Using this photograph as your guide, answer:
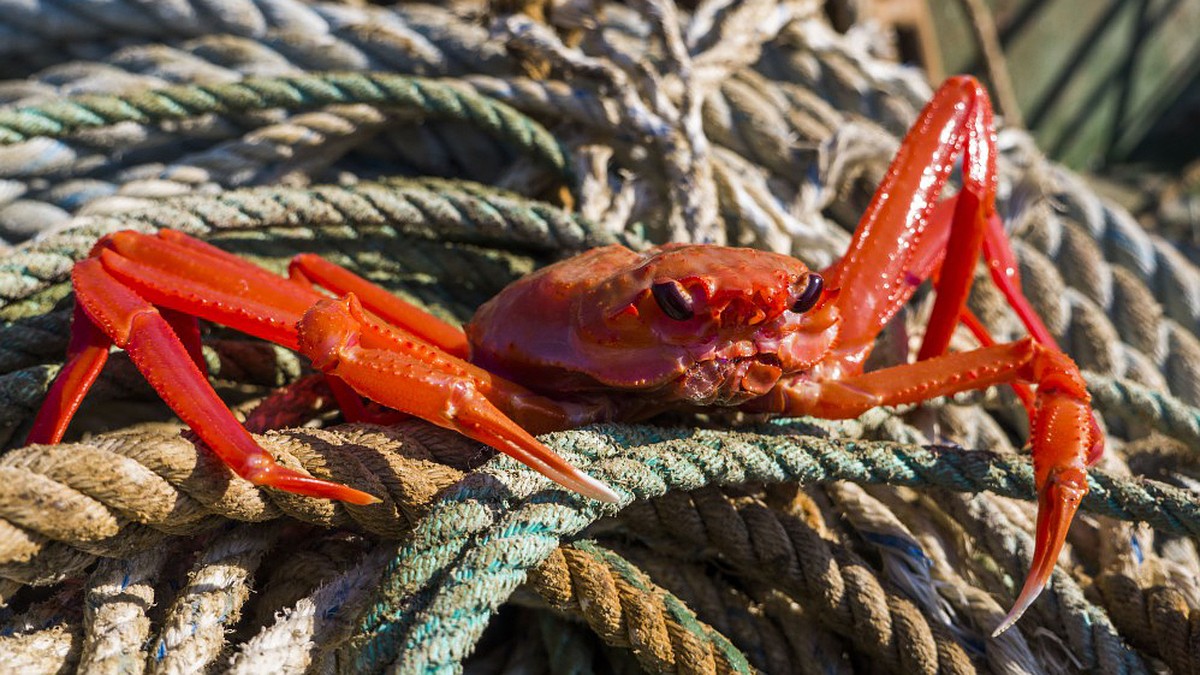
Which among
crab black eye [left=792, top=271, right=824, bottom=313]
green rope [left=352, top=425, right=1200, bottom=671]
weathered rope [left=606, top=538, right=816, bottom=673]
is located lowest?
weathered rope [left=606, top=538, right=816, bottom=673]

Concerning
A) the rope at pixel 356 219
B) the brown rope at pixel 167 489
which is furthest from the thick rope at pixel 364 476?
the rope at pixel 356 219

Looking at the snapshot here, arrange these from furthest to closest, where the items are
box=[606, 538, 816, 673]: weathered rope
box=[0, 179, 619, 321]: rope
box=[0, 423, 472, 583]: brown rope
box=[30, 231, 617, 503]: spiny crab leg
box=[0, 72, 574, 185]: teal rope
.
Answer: box=[0, 72, 574, 185]: teal rope
box=[0, 179, 619, 321]: rope
box=[606, 538, 816, 673]: weathered rope
box=[30, 231, 617, 503]: spiny crab leg
box=[0, 423, 472, 583]: brown rope

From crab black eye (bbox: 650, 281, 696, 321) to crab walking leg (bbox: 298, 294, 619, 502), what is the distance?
24 cm

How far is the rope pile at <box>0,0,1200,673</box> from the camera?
1.02 meters

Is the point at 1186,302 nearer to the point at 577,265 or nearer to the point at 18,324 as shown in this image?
the point at 577,265

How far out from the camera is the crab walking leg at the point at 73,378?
122 cm

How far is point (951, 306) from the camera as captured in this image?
55.8 inches

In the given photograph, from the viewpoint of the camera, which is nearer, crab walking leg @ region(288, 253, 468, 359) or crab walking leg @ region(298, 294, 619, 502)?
crab walking leg @ region(298, 294, 619, 502)

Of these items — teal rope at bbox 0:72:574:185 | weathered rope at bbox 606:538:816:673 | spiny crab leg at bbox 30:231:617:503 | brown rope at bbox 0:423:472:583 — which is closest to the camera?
brown rope at bbox 0:423:472:583

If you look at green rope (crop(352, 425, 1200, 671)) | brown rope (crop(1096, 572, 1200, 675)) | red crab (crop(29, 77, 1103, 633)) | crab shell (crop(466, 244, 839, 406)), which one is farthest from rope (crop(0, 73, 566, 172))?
brown rope (crop(1096, 572, 1200, 675))

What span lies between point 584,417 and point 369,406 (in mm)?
341

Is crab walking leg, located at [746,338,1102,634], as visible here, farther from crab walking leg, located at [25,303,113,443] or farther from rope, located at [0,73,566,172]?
crab walking leg, located at [25,303,113,443]

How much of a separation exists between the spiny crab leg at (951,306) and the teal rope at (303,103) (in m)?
0.60

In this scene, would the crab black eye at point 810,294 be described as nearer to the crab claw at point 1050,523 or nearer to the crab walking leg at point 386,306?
the crab claw at point 1050,523
